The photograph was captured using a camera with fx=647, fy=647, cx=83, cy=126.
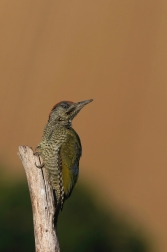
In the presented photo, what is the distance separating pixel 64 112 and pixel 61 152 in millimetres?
474

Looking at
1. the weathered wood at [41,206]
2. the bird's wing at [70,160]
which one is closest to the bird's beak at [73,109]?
the bird's wing at [70,160]

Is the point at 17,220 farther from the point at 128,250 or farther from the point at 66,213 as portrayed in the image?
the point at 128,250

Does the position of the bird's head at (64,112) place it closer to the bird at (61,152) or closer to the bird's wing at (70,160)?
the bird at (61,152)

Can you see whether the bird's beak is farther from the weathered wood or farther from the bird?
the weathered wood

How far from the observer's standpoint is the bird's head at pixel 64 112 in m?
6.27

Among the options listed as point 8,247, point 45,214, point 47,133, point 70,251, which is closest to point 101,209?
point 70,251

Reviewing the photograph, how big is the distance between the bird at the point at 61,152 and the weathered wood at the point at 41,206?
0.37 ft

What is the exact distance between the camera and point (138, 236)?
10.8m

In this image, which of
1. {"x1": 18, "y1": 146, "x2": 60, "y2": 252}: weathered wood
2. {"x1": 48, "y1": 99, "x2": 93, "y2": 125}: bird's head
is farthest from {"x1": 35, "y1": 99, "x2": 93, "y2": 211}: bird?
{"x1": 18, "y1": 146, "x2": 60, "y2": 252}: weathered wood

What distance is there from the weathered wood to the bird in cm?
11

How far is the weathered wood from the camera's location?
17.3 feet

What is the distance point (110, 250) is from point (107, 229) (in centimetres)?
32

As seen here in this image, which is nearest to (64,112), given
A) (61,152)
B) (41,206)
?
(61,152)

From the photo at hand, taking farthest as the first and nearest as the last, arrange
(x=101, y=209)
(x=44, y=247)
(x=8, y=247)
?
(x=101, y=209)
(x=8, y=247)
(x=44, y=247)
